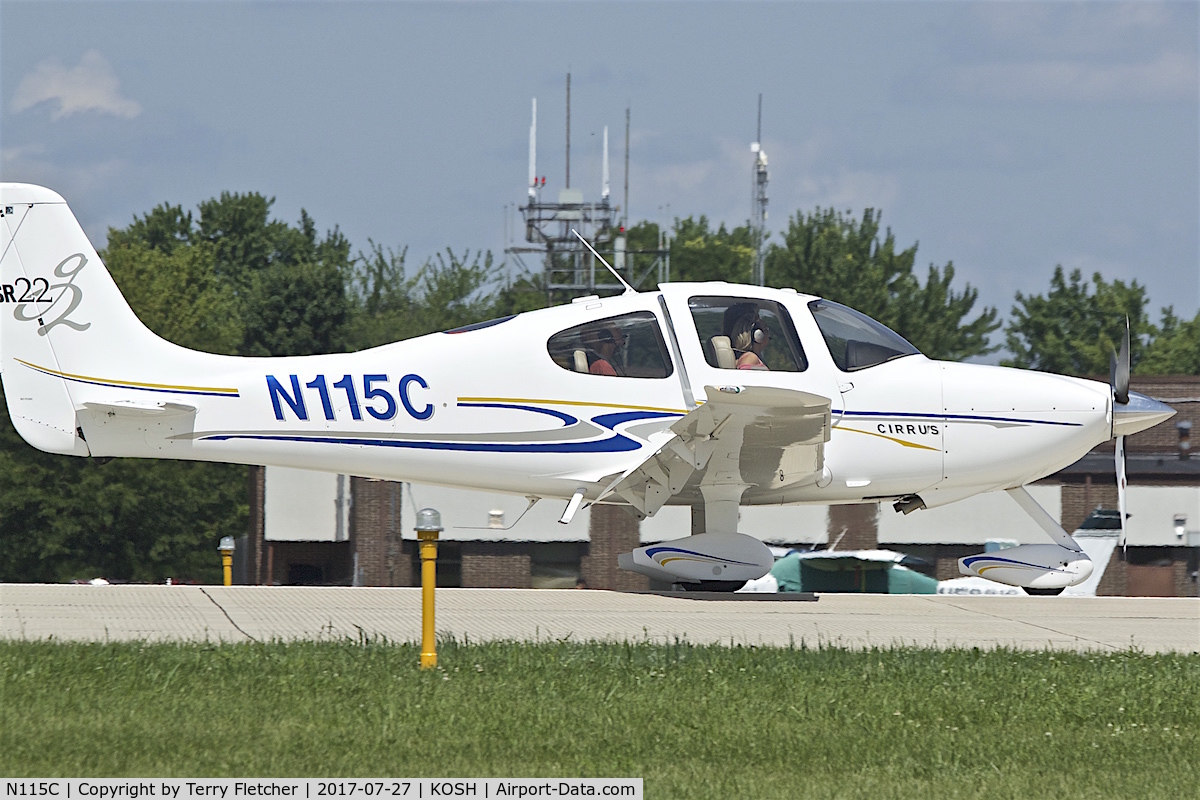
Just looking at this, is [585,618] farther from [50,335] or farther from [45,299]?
[45,299]

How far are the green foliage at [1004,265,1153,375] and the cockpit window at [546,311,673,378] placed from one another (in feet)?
189

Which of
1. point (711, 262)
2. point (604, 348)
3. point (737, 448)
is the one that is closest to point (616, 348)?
point (604, 348)

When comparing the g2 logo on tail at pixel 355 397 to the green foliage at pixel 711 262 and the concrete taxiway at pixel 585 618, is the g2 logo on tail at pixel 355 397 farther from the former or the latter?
→ the green foliage at pixel 711 262

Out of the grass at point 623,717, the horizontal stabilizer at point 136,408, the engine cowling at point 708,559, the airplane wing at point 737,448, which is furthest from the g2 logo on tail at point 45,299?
the engine cowling at point 708,559

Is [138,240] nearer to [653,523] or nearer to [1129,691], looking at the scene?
[653,523]

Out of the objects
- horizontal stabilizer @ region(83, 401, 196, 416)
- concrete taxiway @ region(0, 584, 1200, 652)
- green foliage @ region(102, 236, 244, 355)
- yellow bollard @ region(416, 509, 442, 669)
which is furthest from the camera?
green foliage @ region(102, 236, 244, 355)

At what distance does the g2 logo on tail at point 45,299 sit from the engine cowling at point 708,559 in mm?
5201

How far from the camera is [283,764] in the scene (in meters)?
5.95

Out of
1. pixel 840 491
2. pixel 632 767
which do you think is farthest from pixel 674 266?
pixel 632 767

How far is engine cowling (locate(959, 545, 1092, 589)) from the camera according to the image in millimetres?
12406

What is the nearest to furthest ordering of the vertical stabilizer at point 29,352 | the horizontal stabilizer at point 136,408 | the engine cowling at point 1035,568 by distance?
1. the horizontal stabilizer at point 136,408
2. the vertical stabilizer at point 29,352
3. the engine cowling at point 1035,568
